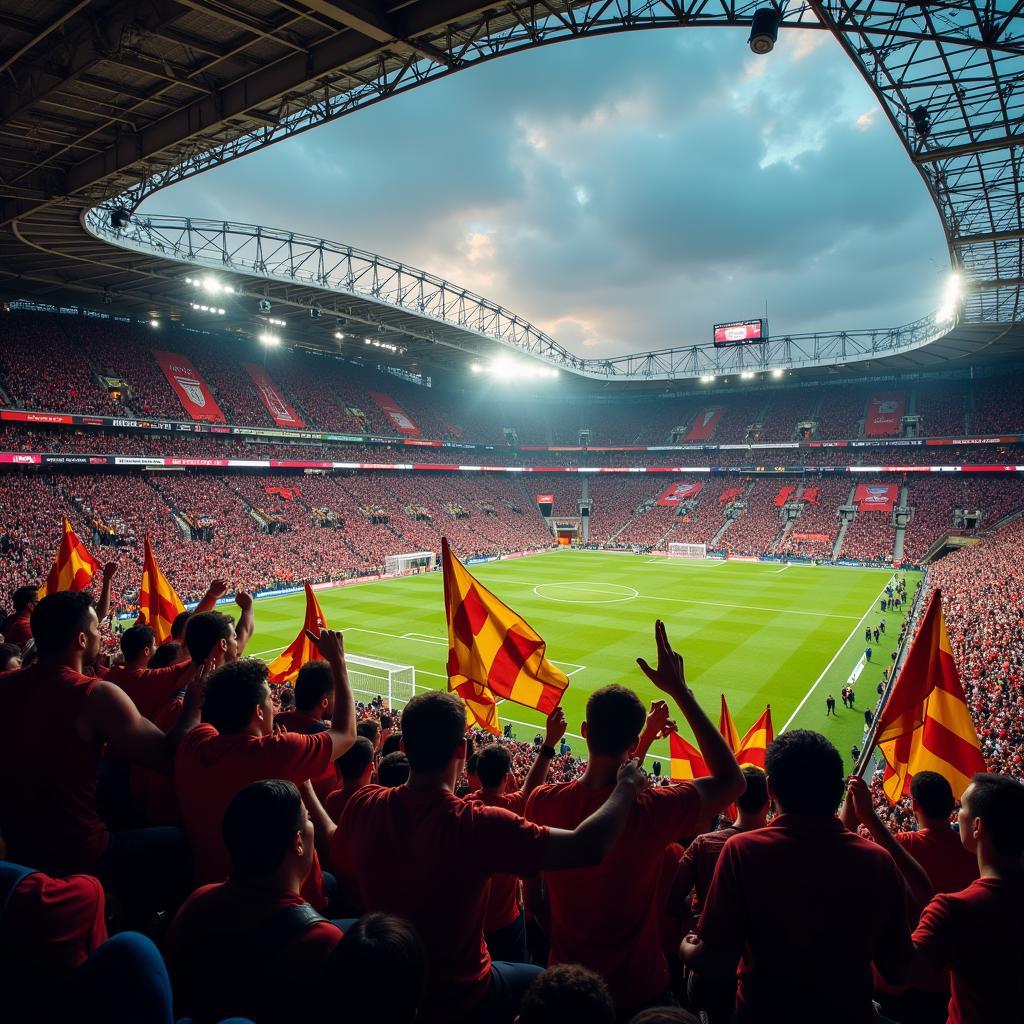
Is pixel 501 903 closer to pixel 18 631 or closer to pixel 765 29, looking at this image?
pixel 18 631

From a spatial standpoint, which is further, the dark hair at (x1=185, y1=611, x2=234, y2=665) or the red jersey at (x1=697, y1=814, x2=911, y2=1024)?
the dark hair at (x1=185, y1=611, x2=234, y2=665)

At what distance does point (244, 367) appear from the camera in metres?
55.9

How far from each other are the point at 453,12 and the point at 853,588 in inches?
1627

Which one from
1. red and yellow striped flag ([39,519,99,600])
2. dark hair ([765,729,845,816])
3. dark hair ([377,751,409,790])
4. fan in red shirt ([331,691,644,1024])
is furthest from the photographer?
red and yellow striped flag ([39,519,99,600])

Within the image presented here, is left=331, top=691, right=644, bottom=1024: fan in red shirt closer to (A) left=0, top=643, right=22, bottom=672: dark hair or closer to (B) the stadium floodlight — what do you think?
(A) left=0, top=643, right=22, bottom=672: dark hair

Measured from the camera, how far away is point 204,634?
4.64m

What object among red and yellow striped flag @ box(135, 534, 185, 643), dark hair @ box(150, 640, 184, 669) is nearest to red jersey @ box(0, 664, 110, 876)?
dark hair @ box(150, 640, 184, 669)

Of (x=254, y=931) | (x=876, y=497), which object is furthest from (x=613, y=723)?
(x=876, y=497)

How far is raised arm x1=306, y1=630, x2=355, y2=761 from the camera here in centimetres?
378

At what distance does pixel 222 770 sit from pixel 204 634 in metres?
1.52

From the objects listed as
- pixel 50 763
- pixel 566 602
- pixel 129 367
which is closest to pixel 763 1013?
pixel 50 763

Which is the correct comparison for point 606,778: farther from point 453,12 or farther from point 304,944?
point 453,12

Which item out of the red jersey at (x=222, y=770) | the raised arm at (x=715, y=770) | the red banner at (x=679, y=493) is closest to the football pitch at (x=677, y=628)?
the red jersey at (x=222, y=770)

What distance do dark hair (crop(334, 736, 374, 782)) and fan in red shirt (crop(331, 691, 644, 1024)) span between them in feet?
6.25
